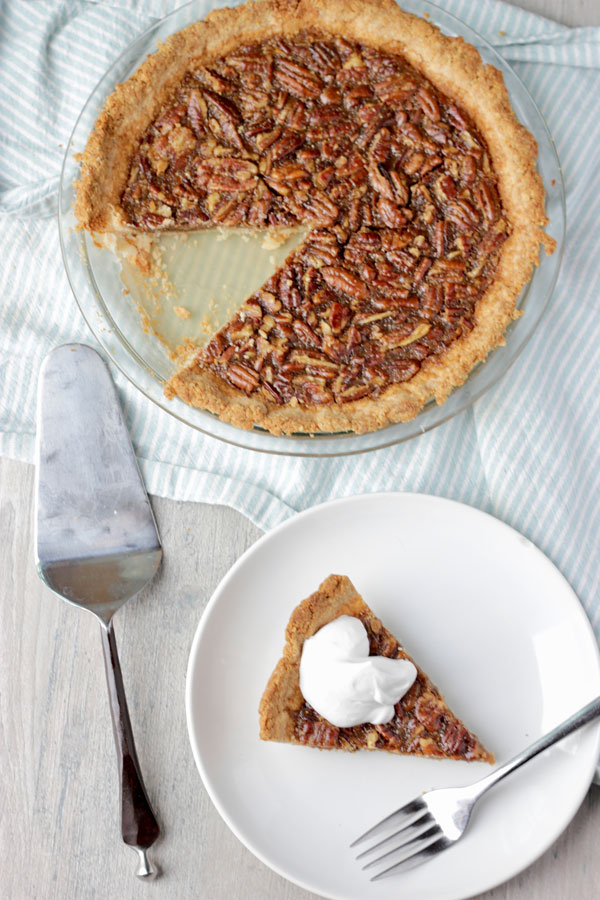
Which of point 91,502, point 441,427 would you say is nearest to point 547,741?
point 441,427

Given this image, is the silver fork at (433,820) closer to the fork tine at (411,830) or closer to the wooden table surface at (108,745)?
the fork tine at (411,830)

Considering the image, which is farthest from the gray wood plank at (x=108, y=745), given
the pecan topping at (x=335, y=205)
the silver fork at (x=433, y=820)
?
the pecan topping at (x=335, y=205)

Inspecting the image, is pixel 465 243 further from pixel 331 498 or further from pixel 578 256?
pixel 331 498

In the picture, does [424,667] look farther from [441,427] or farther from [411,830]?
[441,427]

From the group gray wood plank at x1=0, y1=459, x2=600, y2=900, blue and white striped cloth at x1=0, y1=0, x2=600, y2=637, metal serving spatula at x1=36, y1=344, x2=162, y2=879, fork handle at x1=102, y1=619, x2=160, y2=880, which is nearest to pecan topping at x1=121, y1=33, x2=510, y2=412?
blue and white striped cloth at x1=0, y1=0, x2=600, y2=637

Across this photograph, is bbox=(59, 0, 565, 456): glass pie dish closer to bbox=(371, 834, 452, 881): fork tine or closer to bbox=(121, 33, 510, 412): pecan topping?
bbox=(121, 33, 510, 412): pecan topping

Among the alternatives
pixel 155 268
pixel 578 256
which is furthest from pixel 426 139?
pixel 155 268
